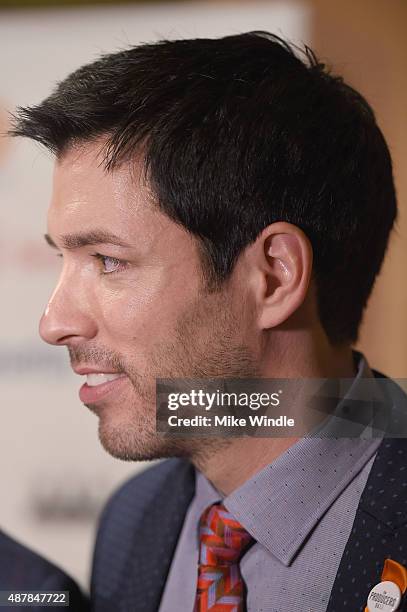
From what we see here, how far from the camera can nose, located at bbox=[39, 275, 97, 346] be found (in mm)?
594

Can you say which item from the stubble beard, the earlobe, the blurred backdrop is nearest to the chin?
the stubble beard

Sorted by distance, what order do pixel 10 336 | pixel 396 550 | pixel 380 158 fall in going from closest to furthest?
pixel 396 550, pixel 380 158, pixel 10 336

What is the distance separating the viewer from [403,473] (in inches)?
22.9

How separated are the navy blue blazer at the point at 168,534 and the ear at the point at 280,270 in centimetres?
12

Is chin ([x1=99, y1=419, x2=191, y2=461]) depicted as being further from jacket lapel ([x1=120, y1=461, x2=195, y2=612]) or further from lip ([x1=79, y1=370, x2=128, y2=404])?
jacket lapel ([x1=120, y1=461, x2=195, y2=612])

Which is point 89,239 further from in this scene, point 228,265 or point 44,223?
point 44,223

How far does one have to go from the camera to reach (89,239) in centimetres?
59

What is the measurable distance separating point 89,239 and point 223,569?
0.27 meters

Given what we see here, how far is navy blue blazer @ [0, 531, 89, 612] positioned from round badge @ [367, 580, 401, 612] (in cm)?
26

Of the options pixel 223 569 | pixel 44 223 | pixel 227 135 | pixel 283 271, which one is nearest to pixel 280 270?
pixel 283 271

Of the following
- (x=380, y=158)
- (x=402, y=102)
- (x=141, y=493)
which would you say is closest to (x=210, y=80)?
(x=380, y=158)

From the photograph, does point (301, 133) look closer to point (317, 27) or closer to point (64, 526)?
point (317, 27)

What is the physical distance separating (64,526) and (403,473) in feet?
1.64

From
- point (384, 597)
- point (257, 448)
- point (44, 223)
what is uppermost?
point (44, 223)
